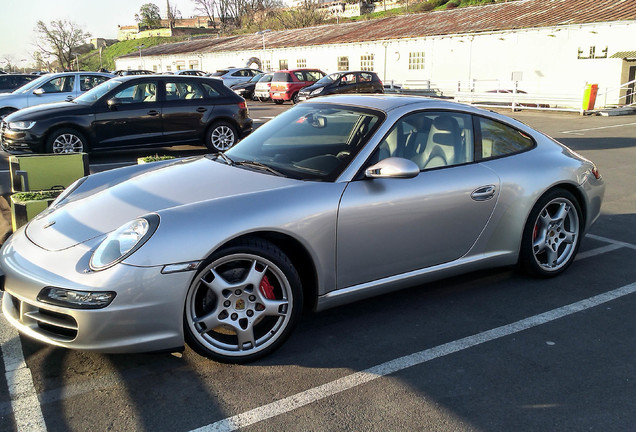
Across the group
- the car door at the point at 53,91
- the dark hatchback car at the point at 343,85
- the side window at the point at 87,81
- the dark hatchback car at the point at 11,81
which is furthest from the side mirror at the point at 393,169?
the dark hatchback car at the point at 343,85

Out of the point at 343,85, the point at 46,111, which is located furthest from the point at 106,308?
the point at 343,85

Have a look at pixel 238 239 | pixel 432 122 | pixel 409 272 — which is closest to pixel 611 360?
pixel 409 272

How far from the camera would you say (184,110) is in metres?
10.8

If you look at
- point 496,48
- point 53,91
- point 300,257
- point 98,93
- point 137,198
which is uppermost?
point 496,48

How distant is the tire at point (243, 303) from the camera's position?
3105 mm

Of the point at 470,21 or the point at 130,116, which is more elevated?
the point at 470,21

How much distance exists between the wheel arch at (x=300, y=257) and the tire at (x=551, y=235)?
1912 millimetres

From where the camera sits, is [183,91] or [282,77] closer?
[183,91]

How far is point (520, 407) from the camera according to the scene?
2.86m

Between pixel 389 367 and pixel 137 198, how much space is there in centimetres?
184

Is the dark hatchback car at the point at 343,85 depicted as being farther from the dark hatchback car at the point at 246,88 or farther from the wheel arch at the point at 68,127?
the wheel arch at the point at 68,127

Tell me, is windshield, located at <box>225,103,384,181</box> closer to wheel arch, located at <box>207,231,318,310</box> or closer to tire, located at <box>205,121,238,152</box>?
wheel arch, located at <box>207,231,318,310</box>

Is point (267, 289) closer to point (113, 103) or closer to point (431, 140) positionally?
point (431, 140)

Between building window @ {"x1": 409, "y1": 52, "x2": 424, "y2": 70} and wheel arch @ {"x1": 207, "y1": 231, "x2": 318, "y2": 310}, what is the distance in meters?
29.5
